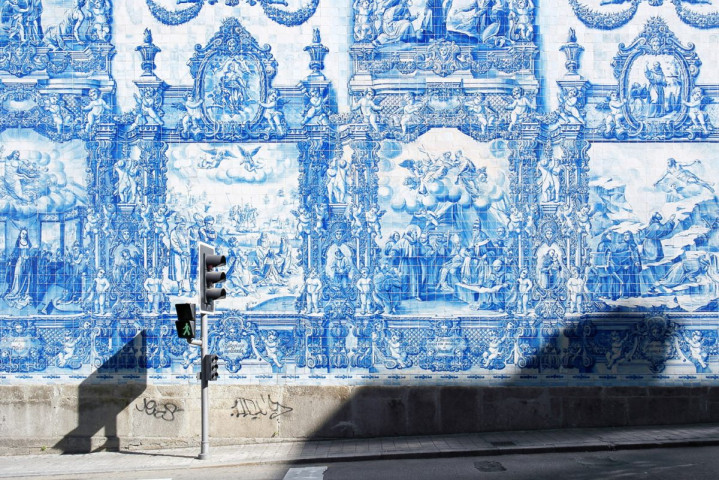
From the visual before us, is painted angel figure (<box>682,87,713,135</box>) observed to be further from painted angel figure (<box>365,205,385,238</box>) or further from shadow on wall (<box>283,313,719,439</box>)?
painted angel figure (<box>365,205,385,238</box>)

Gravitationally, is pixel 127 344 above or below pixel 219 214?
below

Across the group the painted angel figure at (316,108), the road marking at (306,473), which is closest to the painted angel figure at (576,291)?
the painted angel figure at (316,108)

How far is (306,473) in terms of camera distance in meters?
11.5

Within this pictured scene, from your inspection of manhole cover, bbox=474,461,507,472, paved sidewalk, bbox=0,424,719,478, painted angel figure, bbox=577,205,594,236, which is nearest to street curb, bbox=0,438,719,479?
paved sidewalk, bbox=0,424,719,478

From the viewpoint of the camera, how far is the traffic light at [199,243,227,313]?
41.1 ft

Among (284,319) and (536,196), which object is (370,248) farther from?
(536,196)

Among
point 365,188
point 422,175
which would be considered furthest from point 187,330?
point 422,175

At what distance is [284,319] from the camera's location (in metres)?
14.0

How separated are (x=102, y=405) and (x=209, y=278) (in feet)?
10.9

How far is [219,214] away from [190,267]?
1.06m

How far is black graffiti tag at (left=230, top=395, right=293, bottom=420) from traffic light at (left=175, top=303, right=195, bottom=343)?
197 cm

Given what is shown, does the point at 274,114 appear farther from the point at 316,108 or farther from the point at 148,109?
the point at 148,109

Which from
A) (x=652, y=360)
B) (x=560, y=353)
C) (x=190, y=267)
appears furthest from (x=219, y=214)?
(x=652, y=360)

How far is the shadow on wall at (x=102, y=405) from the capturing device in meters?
13.8
